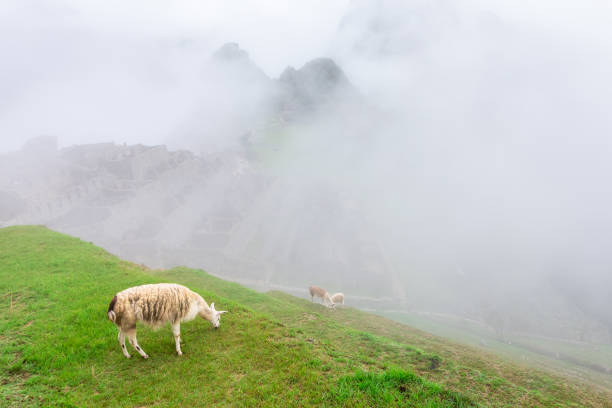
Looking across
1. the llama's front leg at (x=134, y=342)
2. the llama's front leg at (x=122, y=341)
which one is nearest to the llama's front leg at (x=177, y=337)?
the llama's front leg at (x=134, y=342)

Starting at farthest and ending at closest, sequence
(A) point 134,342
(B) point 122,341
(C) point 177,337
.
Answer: (C) point 177,337, (B) point 122,341, (A) point 134,342

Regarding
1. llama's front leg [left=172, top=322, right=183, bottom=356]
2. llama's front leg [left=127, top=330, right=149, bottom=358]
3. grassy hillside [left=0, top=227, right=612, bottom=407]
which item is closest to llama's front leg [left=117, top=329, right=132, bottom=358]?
grassy hillside [left=0, top=227, right=612, bottom=407]

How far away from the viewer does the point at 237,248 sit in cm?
14825

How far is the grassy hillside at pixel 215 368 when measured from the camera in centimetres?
700

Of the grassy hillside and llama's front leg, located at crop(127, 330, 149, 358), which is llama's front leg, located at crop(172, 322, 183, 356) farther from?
llama's front leg, located at crop(127, 330, 149, 358)

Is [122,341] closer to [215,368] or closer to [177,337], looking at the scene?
[177,337]

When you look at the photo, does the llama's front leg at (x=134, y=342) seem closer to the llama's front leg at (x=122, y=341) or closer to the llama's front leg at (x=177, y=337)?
the llama's front leg at (x=122, y=341)

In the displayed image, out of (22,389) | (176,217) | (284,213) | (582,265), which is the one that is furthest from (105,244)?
(582,265)

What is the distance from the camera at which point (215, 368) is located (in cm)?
828

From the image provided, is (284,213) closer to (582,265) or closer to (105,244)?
(105,244)

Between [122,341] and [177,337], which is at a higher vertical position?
[177,337]

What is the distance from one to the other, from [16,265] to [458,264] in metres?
150

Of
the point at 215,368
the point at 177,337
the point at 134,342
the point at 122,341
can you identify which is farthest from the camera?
the point at 177,337

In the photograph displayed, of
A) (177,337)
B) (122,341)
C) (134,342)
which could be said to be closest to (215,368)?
(177,337)
